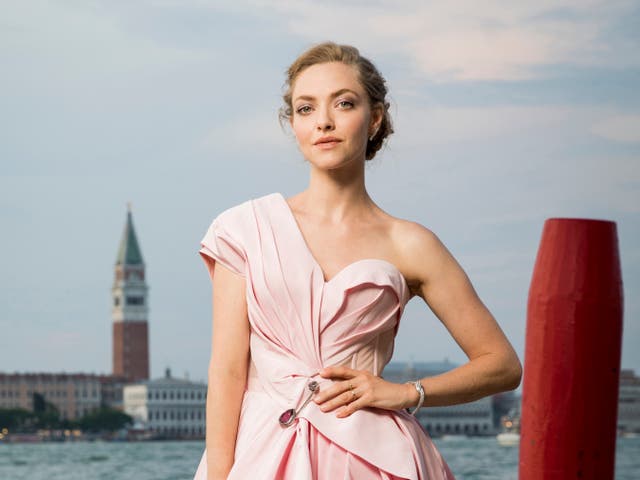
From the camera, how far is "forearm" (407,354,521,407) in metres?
2.29

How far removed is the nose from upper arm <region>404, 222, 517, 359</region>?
0.23 meters

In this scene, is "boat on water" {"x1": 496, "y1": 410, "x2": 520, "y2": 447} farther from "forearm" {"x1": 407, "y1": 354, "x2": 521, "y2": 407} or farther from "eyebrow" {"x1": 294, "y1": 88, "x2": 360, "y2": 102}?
"eyebrow" {"x1": 294, "y1": 88, "x2": 360, "y2": 102}

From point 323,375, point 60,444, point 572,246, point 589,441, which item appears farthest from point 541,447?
point 60,444

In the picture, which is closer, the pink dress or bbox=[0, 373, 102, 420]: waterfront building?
the pink dress

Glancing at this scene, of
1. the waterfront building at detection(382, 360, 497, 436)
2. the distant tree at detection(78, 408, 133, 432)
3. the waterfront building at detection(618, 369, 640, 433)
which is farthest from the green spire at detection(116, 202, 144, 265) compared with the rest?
the waterfront building at detection(618, 369, 640, 433)

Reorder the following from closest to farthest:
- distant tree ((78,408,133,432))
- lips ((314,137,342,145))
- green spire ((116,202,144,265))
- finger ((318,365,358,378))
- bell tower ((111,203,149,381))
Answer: finger ((318,365,358,378))
lips ((314,137,342,145))
distant tree ((78,408,133,432))
bell tower ((111,203,149,381))
green spire ((116,202,144,265))

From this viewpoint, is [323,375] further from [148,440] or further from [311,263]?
[148,440]

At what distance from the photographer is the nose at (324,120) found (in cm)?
229

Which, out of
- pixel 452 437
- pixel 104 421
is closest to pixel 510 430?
pixel 452 437

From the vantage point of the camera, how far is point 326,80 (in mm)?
2330

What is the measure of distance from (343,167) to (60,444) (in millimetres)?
98387

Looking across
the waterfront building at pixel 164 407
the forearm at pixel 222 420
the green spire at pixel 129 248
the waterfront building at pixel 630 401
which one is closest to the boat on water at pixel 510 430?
the waterfront building at pixel 630 401

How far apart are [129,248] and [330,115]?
403 feet

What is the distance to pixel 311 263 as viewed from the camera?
2252 mm
